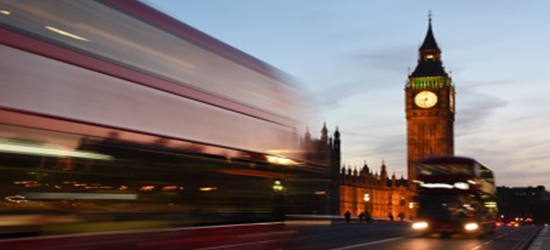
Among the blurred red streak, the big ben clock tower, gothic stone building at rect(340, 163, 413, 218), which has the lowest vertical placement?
the blurred red streak

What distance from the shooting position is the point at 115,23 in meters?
6.17

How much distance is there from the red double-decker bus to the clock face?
90009mm

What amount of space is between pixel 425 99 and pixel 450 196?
303ft

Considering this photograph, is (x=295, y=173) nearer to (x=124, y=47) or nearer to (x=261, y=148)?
(x=261, y=148)

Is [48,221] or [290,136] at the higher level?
[290,136]

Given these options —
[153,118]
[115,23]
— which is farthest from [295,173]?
[115,23]

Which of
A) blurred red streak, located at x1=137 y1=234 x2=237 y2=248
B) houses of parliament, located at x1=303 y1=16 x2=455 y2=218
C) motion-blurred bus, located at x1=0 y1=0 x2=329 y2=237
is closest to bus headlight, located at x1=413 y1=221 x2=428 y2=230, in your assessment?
motion-blurred bus, located at x1=0 y1=0 x2=329 y2=237

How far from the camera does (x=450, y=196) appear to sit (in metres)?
25.3

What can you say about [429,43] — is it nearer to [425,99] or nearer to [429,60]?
[429,60]

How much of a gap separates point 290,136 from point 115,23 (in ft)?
11.9

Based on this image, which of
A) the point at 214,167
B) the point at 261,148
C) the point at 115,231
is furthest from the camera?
the point at 261,148

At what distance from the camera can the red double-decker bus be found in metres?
25.2

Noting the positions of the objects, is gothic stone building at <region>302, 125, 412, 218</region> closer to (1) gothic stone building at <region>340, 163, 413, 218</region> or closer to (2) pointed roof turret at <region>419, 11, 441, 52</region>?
(1) gothic stone building at <region>340, 163, 413, 218</region>

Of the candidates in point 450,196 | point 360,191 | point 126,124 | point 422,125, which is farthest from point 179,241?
point 422,125
